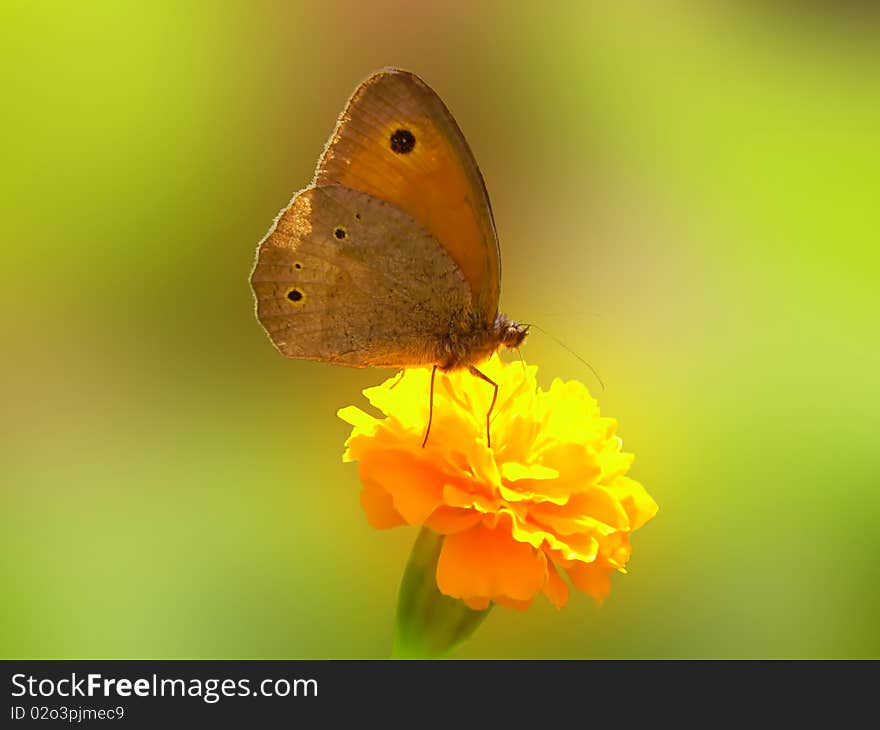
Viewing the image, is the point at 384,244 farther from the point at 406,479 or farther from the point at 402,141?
the point at 406,479

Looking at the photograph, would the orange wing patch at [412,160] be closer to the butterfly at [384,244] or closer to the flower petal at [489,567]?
the butterfly at [384,244]

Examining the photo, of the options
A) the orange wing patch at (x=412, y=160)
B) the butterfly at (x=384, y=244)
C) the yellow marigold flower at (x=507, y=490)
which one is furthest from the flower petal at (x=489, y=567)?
the orange wing patch at (x=412, y=160)

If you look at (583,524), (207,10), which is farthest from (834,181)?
(583,524)

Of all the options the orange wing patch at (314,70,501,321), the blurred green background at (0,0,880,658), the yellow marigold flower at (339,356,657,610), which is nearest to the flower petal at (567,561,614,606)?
the yellow marigold flower at (339,356,657,610)

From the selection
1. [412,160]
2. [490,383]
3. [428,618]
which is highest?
[412,160]

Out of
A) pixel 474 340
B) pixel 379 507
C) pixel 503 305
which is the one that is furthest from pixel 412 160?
pixel 503 305

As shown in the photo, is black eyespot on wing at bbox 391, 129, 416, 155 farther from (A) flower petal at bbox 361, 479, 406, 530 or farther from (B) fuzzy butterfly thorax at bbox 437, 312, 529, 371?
(A) flower petal at bbox 361, 479, 406, 530
